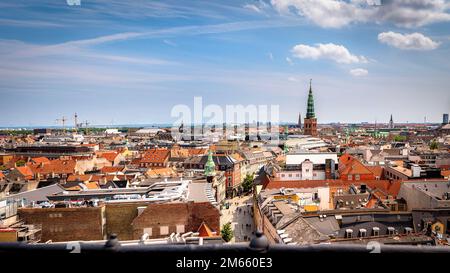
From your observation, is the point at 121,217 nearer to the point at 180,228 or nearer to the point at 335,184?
the point at 180,228

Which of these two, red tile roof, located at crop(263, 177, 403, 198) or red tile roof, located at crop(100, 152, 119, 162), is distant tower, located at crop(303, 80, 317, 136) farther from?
red tile roof, located at crop(263, 177, 403, 198)

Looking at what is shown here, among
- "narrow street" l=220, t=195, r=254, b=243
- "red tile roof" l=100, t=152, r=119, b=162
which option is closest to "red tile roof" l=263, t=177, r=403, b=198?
"narrow street" l=220, t=195, r=254, b=243

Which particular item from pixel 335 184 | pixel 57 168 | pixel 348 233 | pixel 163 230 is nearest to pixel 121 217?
pixel 163 230

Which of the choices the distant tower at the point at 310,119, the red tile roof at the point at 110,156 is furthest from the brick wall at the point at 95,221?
the distant tower at the point at 310,119
